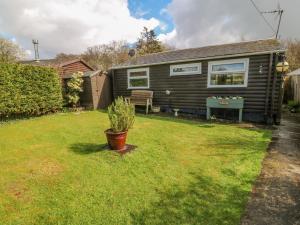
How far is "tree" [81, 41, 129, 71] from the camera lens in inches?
1122

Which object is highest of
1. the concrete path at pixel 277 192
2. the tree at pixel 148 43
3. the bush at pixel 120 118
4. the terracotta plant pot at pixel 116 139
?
the tree at pixel 148 43

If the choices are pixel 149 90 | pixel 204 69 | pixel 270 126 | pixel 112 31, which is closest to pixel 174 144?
pixel 270 126

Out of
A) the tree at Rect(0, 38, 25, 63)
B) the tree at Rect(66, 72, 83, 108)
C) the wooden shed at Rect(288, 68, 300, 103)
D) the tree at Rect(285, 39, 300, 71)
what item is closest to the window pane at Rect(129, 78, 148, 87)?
the tree at Rect(66, 72, 83, 108)

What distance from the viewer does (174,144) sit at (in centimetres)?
525

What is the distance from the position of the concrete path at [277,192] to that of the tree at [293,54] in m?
20.8

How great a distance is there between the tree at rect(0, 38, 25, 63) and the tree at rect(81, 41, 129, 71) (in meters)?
9.31

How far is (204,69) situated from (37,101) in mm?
8337

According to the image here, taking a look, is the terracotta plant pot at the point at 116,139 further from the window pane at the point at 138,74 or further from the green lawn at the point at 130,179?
the window pane at the point at 138,74

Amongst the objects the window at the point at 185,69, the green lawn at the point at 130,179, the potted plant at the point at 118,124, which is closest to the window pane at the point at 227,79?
the window at the point at 185,69

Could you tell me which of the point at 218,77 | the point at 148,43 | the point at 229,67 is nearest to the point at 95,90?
the point at 218,77

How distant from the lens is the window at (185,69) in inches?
364

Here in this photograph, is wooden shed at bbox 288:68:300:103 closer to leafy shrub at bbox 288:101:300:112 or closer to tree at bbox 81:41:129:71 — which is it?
leafy shrub at bbox 288:101:300:112

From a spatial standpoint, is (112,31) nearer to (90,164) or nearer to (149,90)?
(149,90)

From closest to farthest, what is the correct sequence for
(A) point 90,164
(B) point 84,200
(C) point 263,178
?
1. (B) point 84,200
2. (C) point 263,178
3. (A) point 90,164
